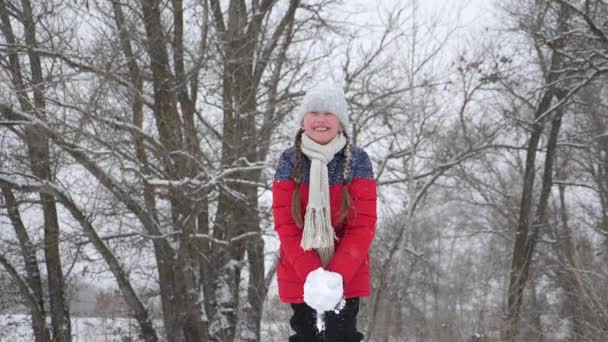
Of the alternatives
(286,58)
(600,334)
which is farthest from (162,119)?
(600,334)

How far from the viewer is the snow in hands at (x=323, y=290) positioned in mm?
2072

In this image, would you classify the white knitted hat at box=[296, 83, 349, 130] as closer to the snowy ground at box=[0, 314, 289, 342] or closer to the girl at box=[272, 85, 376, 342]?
the girl at box=[272, 85, 376, 342]

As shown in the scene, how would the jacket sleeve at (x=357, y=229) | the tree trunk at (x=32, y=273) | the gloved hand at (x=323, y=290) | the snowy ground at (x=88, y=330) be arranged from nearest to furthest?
the gloved hand at (x=323, y=290)
the jacket sleeve at (x=357, y=229)
the tree trunk at (x=32, y=273)
the snowy ground at (x=88, y=330)

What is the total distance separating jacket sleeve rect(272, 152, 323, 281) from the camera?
2.26 metres

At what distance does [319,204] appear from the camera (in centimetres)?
229

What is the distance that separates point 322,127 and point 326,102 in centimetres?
12

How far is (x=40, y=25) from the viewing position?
662 centimetres

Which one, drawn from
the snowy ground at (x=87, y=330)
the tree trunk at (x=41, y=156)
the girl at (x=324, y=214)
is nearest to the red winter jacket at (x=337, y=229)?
the girl at (x=324, y=214)

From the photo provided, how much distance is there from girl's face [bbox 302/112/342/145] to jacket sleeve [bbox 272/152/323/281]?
18cm

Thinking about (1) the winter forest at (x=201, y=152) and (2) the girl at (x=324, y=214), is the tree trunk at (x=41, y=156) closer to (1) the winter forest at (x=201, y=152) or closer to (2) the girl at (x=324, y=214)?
(1) the winter forest at (x=201, y=152)

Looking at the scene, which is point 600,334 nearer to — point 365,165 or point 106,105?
point 365,165

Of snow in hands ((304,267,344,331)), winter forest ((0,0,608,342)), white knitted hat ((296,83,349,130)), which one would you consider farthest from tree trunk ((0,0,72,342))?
snow in hands ((304,267,344,331))

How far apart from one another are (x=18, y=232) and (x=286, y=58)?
545 centimetres

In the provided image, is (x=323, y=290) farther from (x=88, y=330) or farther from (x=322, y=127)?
(x=88, y=330)
